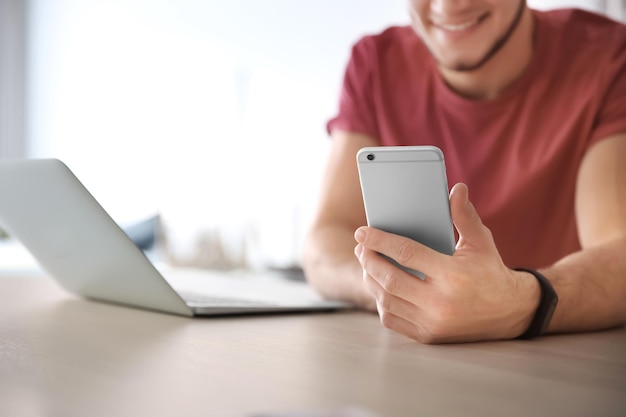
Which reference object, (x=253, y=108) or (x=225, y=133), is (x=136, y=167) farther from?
(x=253, y=108)

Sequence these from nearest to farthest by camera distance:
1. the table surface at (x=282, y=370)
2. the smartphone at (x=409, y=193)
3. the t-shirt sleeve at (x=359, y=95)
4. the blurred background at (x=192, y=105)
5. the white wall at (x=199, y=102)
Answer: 1. the table surface at (x=282, y=370)
2. the smartphone at (x=409, y=193)
3. the t-shirt sleeve at (x=359, y=95)
4. the blurred background at (x=192, y=105)
5. the white wall at (x=199, y=102)

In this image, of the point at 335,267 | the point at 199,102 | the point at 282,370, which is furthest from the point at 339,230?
the point at 199,102

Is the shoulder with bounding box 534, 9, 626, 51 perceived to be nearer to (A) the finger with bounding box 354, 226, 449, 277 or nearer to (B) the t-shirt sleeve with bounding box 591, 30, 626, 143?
(B) the t-shirt sleeve with bounding box 591, 30, 626, 143

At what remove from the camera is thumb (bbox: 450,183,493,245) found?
686 millimetres

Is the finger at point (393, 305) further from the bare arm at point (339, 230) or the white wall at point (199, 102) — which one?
the white wall at point (199, 102)

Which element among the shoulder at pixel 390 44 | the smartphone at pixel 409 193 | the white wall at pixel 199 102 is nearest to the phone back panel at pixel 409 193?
the smartphone at pixel 409 193

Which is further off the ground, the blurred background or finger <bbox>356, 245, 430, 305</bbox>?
finger <bbox>356, 245, 430, 305</bbox>

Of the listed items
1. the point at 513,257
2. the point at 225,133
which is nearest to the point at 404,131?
the point at 513,257

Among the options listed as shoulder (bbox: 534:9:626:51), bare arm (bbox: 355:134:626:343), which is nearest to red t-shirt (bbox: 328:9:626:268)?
shoulder (bbox: 534:9:626:51)

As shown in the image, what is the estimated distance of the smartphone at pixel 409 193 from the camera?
0.69 m

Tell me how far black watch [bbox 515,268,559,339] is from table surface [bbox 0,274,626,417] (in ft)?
0.06

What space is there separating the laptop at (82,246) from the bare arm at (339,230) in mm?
62

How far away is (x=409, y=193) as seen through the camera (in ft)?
2.31

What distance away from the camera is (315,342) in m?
0.72
